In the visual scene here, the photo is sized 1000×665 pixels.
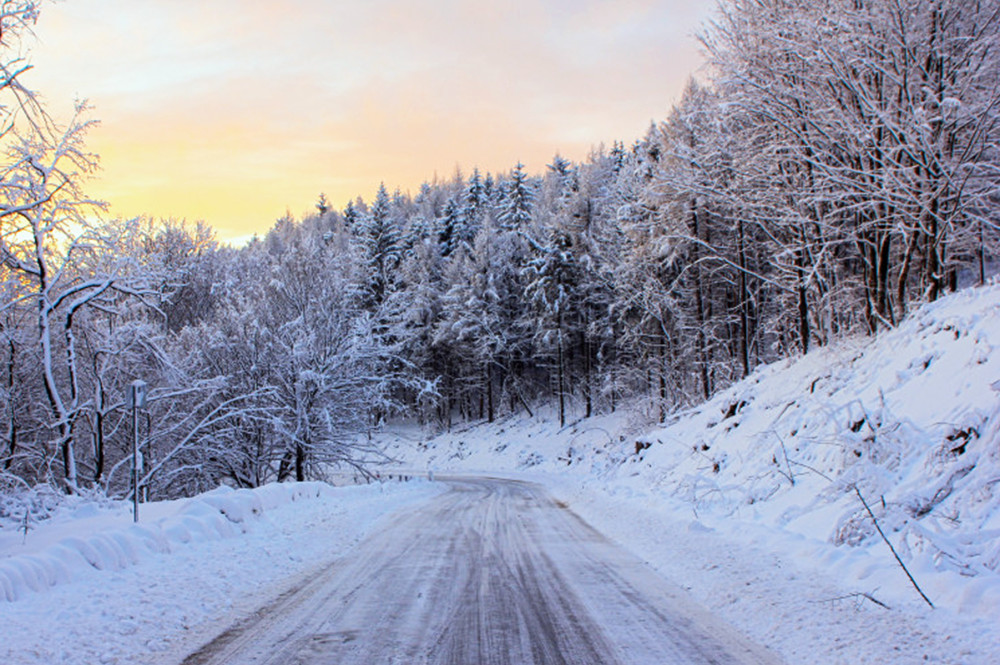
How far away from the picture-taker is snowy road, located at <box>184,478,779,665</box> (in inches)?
176

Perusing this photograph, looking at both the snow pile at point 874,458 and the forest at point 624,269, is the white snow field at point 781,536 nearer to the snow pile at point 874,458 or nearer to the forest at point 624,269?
the snow pile at point 874,458

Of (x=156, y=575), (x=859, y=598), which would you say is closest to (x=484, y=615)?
(x=859, y=598)

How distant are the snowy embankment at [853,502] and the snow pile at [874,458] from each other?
24mm

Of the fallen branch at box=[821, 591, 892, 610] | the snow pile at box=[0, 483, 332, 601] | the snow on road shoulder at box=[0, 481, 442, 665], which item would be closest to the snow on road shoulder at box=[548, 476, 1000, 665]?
the fallen branch at box=[821, 591, 892, 610]

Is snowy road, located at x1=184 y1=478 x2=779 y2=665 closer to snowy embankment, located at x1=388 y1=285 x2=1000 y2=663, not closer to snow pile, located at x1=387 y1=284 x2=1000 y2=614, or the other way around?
snowy embankment, located at x1=388 y1=285 x2=1000 y2=663

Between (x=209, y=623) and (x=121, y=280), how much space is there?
9.18 meters

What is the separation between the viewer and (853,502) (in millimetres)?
7594

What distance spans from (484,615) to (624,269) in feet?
85.2

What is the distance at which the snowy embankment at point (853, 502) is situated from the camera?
4801mm

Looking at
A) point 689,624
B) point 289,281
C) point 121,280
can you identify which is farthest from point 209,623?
point 289,281

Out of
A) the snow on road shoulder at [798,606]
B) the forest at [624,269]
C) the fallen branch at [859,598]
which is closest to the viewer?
the snow on road shoulder at [798,606]

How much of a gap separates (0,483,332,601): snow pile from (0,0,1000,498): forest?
197cm

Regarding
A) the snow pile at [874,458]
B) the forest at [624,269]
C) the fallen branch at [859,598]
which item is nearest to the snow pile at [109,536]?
the forest at [624,269]

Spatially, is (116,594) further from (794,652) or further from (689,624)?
(794,652)
